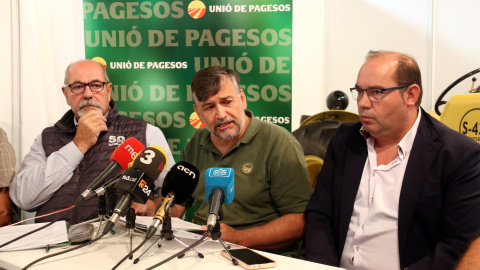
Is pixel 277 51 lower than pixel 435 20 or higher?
lower

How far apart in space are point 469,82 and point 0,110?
150 inches

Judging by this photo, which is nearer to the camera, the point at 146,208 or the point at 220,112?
the point at 220,112

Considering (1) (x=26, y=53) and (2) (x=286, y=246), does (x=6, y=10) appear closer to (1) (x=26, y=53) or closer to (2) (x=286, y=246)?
(1) (x=26, y=53)

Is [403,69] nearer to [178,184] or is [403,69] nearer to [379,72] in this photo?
[379,72]

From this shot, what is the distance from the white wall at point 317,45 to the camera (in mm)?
3594

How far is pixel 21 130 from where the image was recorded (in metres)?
3.60

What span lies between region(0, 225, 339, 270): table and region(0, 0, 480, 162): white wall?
222cm

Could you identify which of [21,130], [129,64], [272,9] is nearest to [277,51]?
[272,9]

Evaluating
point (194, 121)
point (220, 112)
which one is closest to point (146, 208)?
point (220, 112)

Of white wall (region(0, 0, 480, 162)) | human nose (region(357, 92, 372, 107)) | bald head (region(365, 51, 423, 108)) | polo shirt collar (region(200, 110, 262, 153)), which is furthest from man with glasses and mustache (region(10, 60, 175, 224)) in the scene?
bald head (region(365, 51, 423, 108))

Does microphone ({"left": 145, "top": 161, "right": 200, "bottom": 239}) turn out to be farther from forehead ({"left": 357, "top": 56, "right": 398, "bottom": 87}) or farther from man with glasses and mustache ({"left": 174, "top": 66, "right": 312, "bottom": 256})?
forehead ({"left": 357, "top": 56, "right": 398, "bottom": 87})

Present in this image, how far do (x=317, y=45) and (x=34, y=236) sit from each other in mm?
2627

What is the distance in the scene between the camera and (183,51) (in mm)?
3637

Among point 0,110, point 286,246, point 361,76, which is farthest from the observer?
point 0,110
